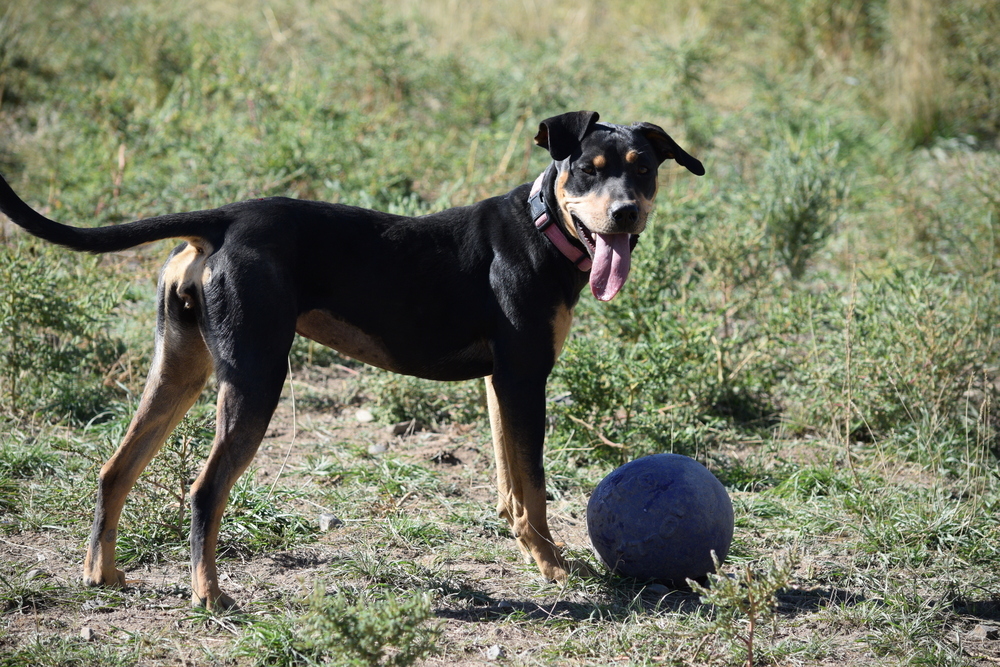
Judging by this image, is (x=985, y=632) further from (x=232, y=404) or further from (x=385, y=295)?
(x=232, y=404)

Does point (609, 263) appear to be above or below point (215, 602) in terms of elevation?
above

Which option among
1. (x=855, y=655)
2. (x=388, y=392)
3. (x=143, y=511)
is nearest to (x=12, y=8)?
(x=388, y=392)

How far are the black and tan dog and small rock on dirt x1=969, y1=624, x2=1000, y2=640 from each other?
1.67 metres

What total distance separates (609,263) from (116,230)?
6.53 feet

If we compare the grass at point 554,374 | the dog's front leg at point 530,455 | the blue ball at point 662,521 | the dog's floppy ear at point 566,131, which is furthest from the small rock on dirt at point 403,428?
the dog's floppy ear at point 566,131

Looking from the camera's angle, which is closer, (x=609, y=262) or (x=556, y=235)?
(x=609, y=262)

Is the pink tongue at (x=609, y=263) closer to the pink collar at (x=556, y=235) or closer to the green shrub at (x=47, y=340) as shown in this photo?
the pink collar at (x=556, y=235)

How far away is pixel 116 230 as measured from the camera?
363cm

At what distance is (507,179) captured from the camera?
26.1ft

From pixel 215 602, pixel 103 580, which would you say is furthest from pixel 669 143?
pixel 103 580

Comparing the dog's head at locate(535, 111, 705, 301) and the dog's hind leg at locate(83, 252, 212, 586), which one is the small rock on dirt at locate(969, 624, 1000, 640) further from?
the dog's hind leg at locate(83, 252, 212, 586)

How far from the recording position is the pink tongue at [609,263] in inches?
158

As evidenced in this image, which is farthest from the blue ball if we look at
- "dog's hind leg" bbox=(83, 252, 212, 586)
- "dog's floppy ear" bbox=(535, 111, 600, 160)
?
"dog's hind leg" bbox=(83, 252, 212, 586)

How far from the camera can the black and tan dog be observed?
3648 mm
